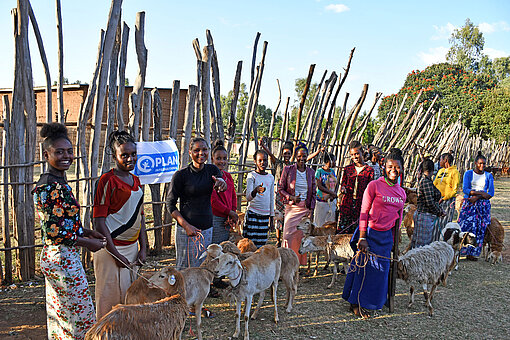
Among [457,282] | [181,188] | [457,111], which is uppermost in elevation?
[457,111]

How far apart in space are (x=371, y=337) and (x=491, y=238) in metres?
4.61

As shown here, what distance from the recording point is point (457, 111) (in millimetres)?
26969

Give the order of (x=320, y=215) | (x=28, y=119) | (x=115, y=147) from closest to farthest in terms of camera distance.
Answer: (x=115, y=147)
(x=28, y=119)
(x=320, y=215)

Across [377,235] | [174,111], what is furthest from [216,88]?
[377,235]

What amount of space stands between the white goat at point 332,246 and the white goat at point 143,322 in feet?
9.02

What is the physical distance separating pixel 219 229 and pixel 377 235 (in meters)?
2.02

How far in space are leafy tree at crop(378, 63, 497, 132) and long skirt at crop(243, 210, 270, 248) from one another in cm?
2308

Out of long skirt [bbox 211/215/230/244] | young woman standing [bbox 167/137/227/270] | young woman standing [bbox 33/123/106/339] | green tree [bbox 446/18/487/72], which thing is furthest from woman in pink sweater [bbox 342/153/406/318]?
green tree [bbox 446/18/487/72]

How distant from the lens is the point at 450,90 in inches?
1137

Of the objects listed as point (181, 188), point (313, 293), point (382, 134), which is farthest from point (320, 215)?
point (382, 134)

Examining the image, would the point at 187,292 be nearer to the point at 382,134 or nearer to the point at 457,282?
the point at 457,282

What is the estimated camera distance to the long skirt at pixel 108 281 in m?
2.83

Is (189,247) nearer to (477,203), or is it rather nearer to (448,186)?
(448,186)

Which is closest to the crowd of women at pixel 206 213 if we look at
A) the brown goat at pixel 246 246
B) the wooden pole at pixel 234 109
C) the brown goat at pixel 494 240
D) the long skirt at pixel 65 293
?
the long skirt at pixel 65 293
